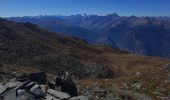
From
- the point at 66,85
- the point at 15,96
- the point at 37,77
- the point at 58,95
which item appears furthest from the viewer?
the point at 37,77

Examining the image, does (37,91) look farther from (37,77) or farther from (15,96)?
(37,77)

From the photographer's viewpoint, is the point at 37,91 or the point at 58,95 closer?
the point at 37,91

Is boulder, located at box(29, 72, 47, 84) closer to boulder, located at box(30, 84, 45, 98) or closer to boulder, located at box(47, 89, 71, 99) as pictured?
boulder, located at box(47, 89, 71, 99)

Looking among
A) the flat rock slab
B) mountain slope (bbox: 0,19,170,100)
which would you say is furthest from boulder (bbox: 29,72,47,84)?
the flat rock slab

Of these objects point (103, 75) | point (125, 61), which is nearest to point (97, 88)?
point (103, 75)

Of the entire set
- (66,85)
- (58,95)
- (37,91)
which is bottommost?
(58,95)

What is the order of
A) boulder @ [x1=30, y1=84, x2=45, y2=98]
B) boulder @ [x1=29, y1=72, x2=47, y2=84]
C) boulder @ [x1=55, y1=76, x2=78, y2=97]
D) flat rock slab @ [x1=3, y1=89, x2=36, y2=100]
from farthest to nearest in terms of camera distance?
boulder @ [x1=29, y1=72, x2=47, y2=84], boulder @ [x1=55, y1=76, x2=78, y2=97], boulder @ [x1=30, y1=84, x2=45, y2=98], flat rock slab @ [x1=3, y1=89, x2=36, y2=100]

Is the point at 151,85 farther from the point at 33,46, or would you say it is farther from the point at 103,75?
the point at 33,46

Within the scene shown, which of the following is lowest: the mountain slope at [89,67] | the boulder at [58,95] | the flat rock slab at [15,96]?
the mountain slope at [89,67]

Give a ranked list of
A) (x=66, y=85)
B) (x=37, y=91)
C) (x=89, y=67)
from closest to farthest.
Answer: (x=37, y=91) < (x=66, y=85) < (x=89, y=67)

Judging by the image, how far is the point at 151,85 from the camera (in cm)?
5019

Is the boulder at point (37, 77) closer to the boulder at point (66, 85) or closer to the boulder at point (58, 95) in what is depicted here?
the boulder at point (66, 85)

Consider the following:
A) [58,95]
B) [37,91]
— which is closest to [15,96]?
[37,91]

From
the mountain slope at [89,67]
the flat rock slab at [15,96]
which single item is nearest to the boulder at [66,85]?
the flat rock slab at [15,96]
